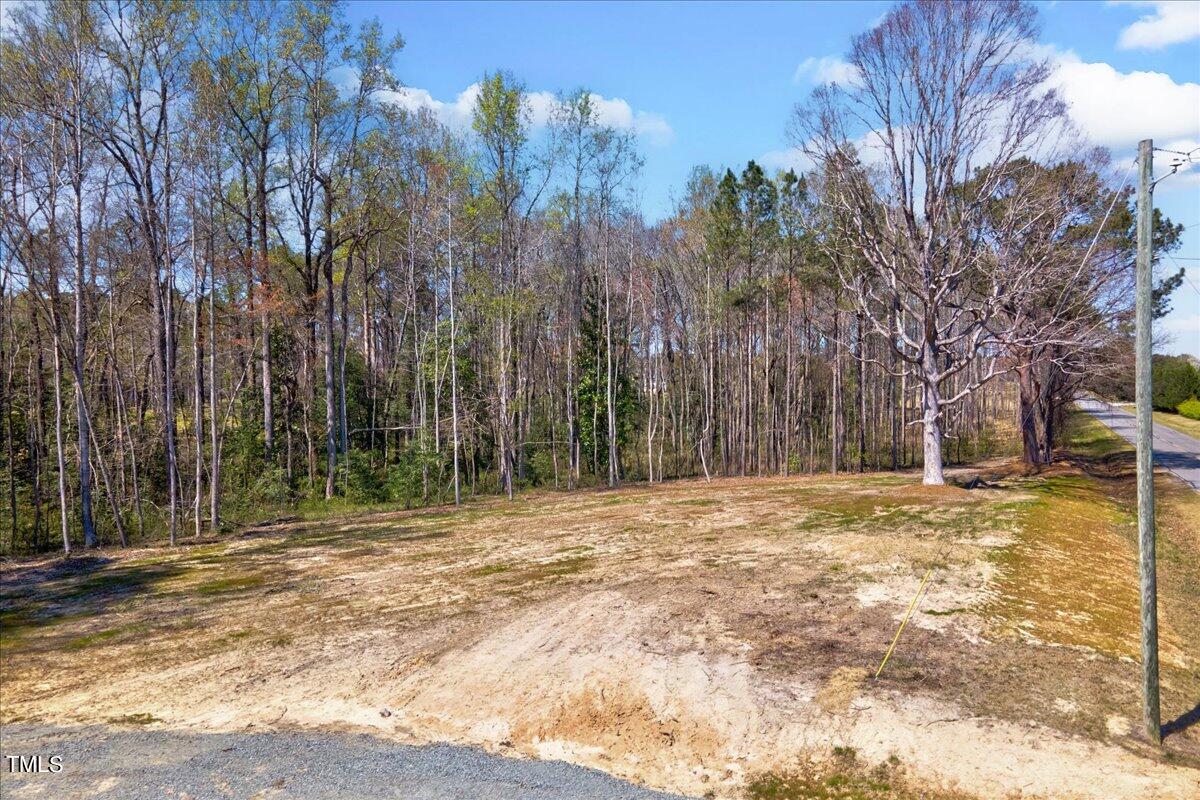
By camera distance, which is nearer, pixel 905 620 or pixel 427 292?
pixel 905 620

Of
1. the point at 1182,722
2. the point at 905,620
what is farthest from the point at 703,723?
the point at 1182,722

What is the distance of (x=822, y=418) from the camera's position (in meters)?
35.8

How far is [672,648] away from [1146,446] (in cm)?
482

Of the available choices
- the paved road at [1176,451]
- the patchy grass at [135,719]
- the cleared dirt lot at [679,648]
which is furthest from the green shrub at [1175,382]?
the patchy grass at [135,719]

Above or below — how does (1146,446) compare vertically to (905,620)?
above

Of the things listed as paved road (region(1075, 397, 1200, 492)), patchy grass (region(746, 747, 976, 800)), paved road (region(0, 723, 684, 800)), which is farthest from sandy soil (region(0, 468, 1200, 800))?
paved road (region(1075, 397, 1200, 492))

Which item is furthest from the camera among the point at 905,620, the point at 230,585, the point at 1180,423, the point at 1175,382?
the point at 1175,382

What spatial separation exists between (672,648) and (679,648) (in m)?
0.08

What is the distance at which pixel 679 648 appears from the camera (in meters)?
7.73

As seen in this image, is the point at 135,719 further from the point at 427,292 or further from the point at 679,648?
the point at 427,292

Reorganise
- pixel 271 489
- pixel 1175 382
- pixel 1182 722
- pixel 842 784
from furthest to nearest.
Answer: pixel 1175 382 → pixel 271 489 → pixel 1182 722 → pixel 842 784

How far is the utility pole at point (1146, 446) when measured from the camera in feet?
18.6

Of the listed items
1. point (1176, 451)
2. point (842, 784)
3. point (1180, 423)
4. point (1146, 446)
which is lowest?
point (842, 784)

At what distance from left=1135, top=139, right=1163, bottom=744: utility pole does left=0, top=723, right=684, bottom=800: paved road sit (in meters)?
4.19
